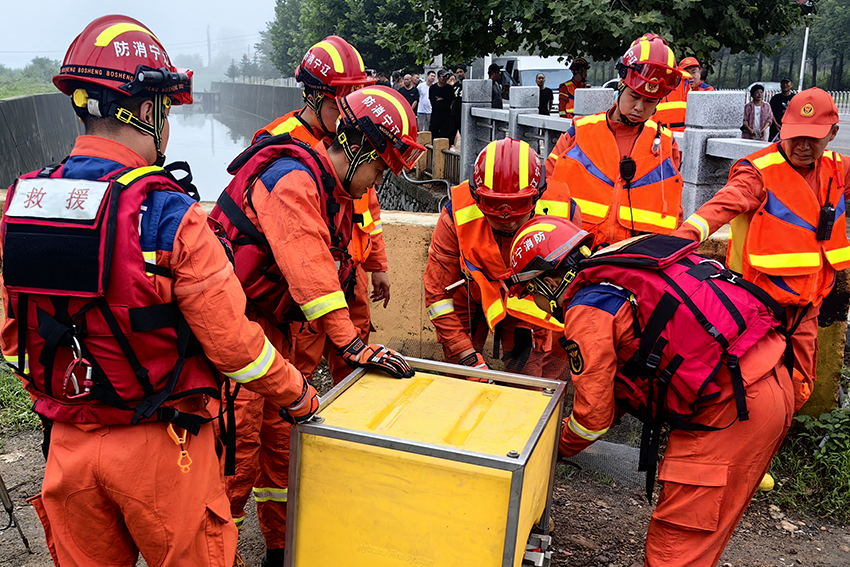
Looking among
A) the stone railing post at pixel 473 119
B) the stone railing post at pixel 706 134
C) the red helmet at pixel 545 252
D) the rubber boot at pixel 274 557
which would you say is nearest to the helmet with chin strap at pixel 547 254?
the red helmet at pixel 545 252

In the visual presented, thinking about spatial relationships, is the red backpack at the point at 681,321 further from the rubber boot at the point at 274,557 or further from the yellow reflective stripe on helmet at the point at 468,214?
the rubber boot at the point at 274,557

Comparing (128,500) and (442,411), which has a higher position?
(442,411)

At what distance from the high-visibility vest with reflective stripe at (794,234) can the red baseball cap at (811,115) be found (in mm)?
167

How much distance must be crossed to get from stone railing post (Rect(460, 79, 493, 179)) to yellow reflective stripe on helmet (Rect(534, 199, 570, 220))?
814 cm

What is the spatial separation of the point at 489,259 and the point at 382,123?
34.7 inches

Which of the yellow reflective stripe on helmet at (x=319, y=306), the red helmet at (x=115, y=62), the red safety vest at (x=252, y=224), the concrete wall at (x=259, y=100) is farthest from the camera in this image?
the concrete wall at (x=259, y=100)

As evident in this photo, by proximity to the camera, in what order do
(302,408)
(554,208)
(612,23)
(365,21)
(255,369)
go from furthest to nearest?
(365,21) < (612,23) < (554,208) < (302,408) < (255,369)

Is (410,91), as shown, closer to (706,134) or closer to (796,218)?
(706,134)

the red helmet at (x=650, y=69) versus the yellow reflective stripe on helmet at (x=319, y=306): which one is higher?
the red helmet at (x=650, y=69)

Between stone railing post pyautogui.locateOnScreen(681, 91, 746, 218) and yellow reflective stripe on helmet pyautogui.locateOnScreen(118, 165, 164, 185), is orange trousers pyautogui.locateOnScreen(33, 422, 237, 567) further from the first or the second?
stone railing post pyautogui.locateOnScreen(681, 91, 746, 218)

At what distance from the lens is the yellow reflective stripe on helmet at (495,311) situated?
11.2 feet

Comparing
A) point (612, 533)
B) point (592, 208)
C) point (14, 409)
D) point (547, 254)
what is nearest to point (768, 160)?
point (592, 208)

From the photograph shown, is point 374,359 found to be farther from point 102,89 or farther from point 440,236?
point 102,89

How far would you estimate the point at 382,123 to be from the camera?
2.85 metres
